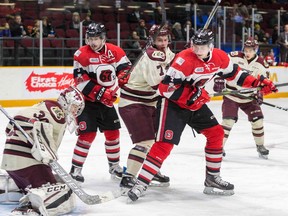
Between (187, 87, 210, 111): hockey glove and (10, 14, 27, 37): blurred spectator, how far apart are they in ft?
20.3

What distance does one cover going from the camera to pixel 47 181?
368 cm

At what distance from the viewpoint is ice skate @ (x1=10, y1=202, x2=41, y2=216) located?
139 inches

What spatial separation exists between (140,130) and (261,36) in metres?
9.07

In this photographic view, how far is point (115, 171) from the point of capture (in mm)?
4758

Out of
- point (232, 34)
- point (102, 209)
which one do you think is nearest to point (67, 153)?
Answer: point (102, 209)

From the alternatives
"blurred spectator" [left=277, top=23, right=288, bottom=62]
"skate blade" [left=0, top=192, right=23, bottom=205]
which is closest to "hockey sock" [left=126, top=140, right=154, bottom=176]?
"skate blade" [left=0, top=192, right=23, bottom=205]

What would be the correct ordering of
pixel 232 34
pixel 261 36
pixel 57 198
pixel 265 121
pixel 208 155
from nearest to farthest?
pixel 57 198
pixel 208 155
pixel 265 121
pixel 232 34
pixel 261 36

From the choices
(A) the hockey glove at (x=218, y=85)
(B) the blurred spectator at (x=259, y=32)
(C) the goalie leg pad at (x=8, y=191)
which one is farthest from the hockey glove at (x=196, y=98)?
(B) the blurred spectator at (x=259, y=32)

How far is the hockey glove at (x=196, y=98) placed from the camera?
4.09 meters

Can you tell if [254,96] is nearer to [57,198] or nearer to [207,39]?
[207,39]

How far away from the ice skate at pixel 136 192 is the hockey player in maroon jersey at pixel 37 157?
0.39 metres

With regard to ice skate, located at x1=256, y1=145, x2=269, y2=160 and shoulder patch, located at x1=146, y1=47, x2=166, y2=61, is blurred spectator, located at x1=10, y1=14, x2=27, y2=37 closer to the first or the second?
ice skate, located at x1=256, y1=145, x2=269, y2=160

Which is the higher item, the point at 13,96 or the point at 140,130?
the point at 140,130

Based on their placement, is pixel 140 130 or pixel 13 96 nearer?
pixel 140 130
